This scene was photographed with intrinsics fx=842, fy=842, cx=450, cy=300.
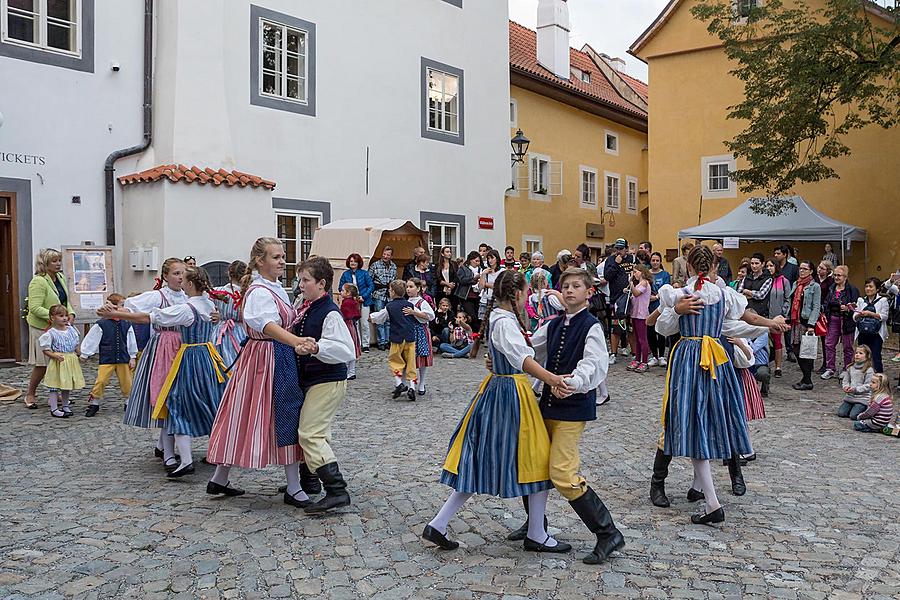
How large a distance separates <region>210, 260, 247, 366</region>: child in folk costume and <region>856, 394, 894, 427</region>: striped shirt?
607 centimetres

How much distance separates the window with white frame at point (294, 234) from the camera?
15.6 metres

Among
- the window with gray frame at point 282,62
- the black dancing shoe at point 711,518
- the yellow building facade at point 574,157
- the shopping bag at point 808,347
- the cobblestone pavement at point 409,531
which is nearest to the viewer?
the cobblestone pavement at point 409,531

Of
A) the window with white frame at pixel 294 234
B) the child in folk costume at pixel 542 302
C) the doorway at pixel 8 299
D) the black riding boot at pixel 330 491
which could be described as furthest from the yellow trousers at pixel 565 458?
the window with white frame at pixel 294 234

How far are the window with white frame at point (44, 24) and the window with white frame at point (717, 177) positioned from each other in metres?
15.3

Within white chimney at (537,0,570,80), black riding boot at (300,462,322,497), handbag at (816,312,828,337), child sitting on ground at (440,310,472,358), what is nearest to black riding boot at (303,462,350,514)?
black riding boot at (300,462,322,497)

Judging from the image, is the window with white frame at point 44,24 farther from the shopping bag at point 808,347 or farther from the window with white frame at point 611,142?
the window with white frame at point 611,142

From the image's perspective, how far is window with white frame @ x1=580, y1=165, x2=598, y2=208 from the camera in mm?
26469

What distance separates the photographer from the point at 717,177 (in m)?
21.8

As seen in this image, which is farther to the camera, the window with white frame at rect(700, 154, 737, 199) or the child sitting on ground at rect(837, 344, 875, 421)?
the window with white frame at rect(700, 154, 737, 199)

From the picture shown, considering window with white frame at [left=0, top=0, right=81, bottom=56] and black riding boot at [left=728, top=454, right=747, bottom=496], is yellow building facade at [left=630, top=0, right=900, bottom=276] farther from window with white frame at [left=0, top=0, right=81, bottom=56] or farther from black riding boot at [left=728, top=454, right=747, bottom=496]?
black riding boot at [left=728, top=454, right=747, bottom=496]

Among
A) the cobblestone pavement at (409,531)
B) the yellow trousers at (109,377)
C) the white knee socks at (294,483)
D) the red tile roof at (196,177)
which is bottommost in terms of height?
the cobblestone pavement at (409,531)

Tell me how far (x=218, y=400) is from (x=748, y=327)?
383 centimetres

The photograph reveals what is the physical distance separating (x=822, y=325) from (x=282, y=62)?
10240mm

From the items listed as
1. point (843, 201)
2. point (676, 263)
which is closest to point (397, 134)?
point (676, 263)
